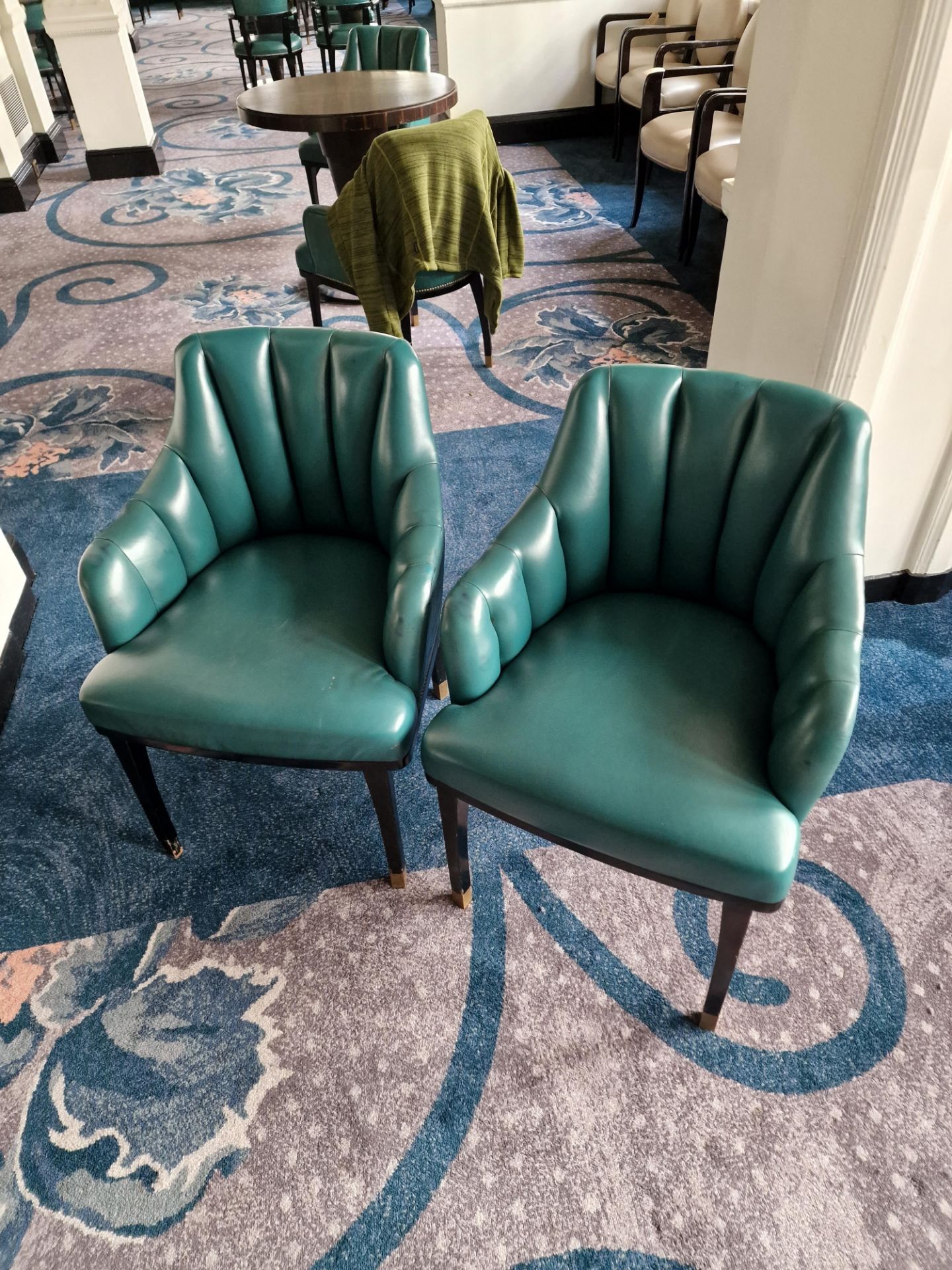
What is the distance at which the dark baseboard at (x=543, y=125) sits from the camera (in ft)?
16.4

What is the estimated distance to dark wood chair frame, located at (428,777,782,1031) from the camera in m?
1.15

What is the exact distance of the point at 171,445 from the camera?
1563 mm

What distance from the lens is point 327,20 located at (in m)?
7.02

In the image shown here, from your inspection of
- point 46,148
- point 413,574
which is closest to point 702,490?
point 413,574

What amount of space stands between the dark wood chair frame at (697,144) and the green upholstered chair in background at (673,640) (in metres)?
2.27

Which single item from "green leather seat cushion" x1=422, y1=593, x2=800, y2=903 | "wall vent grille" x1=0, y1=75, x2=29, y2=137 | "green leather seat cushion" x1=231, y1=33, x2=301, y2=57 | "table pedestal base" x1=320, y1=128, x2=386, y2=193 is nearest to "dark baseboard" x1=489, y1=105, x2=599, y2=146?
"table pedestal base" x1=320, y1=128, x2=386, y2=193

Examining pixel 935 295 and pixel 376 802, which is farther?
pixel 935 295

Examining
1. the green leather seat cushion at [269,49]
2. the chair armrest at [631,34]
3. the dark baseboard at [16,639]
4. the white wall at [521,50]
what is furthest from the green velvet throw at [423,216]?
the green leather seat cushion at [269,49]

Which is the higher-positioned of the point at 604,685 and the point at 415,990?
the point at 604,685

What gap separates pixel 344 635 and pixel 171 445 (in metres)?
0.51

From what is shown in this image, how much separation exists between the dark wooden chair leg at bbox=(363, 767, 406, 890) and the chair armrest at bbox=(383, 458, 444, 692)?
0.15 meters

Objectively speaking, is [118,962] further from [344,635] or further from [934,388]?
[934,388]

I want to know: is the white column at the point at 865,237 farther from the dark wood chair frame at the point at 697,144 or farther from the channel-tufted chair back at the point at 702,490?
the dark wood chair frame at the point at 697,144

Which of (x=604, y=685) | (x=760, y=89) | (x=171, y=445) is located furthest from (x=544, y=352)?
(x=604, y=685)
